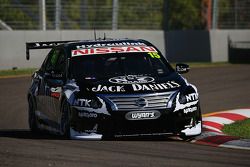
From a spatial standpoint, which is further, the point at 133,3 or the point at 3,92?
the point at 133,3

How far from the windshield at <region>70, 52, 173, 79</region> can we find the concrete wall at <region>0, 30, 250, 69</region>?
44.3 ft

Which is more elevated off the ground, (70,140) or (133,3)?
(133,3)

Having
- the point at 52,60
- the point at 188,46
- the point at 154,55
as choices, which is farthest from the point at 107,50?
the point at 188,46

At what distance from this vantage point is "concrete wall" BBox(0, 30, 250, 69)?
26219 mm

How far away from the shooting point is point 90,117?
11.5 meters

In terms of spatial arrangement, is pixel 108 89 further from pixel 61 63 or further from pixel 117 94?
pixel 61 63

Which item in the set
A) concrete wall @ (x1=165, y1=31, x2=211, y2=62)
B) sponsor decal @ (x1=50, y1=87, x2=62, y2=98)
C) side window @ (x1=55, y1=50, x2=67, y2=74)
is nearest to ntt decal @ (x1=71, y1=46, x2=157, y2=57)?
side window @ (x1=55, y1=50, x2=67, y2=74)

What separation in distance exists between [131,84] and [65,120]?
1.01 meters

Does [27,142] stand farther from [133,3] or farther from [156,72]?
[133,3]

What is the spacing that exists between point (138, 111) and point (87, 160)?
2.11m

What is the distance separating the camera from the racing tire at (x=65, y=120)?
11.8 m

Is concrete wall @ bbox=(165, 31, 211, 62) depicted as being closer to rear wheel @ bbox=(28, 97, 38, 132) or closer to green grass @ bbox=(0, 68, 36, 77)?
green grass @ bbox=(0, 68, 36, 77)

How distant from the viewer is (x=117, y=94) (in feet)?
37.6

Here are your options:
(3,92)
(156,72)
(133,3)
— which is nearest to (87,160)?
(156,72)
